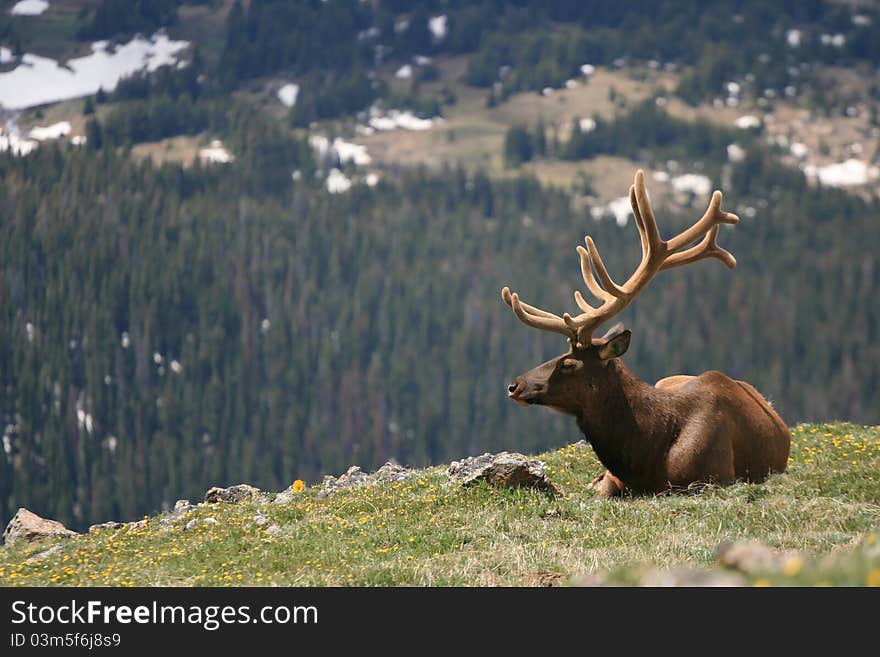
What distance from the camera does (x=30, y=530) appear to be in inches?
748

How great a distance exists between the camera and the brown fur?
1614 cm

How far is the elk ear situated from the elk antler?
0.75 ft

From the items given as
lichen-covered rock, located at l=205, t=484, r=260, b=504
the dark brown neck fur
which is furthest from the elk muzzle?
lichen-covered rock, located at l=205, t=484, r=260, b=504

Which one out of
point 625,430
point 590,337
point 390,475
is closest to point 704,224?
point 590,337

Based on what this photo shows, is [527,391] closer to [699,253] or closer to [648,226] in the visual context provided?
[648,226]

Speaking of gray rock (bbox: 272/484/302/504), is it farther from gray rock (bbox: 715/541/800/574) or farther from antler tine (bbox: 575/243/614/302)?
gray rock (bbox: 715/541/800/574)

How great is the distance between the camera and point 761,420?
1705 cm

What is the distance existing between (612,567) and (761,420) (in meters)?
6.16

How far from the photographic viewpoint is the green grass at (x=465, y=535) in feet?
39.3

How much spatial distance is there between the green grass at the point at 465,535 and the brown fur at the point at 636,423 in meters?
0.53

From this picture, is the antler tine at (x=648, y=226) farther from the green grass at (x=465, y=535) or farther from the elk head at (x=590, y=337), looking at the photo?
the green grass at (x=465, y=535)
